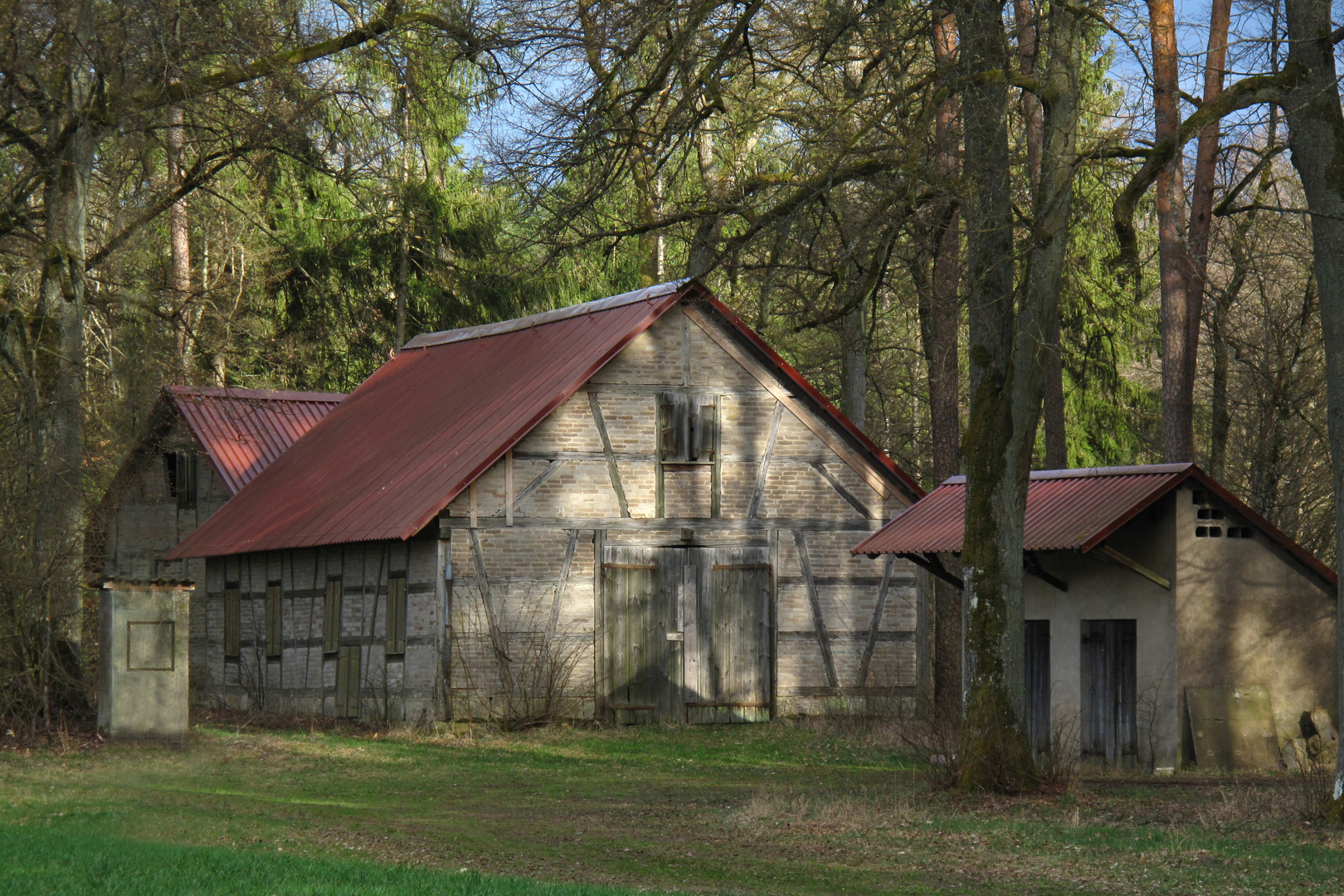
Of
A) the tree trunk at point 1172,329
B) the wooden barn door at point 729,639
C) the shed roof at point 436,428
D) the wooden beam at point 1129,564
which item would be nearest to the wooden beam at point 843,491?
the shed roof at point 436,428

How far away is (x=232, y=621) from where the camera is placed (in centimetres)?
2772

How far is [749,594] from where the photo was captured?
23.9 metres

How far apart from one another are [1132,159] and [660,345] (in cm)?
710

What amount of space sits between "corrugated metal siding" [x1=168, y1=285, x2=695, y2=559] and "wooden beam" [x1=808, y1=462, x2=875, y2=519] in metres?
3.39

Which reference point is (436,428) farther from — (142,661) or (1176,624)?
(1176,624)

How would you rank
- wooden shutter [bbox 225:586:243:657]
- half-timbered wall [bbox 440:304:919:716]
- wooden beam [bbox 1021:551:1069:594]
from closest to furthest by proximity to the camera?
wooden beam [bbox 1021:551:1069:594], half-timbered wall [bbox 440:304:919:716], wooden shutter [bbox 225:586:243:657]

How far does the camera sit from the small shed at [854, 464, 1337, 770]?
54.8ft

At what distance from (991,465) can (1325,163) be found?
368 centimetres

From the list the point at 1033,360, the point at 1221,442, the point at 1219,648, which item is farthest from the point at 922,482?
the point at 1033,360

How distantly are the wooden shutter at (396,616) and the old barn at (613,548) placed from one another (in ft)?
0.12

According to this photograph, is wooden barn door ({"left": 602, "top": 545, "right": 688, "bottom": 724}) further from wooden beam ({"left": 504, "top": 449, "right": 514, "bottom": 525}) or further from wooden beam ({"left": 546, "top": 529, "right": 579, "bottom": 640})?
wooden beam ({"left": 504, "top": 449, "right": 514, "bottom": 525})

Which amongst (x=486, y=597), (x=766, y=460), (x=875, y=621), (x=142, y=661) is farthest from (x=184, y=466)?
(x=875, y=621)

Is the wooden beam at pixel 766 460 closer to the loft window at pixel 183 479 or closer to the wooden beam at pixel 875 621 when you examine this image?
the wooden beam at pixel 875 621

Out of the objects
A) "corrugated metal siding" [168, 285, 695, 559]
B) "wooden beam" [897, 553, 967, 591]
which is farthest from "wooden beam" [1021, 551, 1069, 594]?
"corrugated metal siding" [168, 285, 695, 559]
